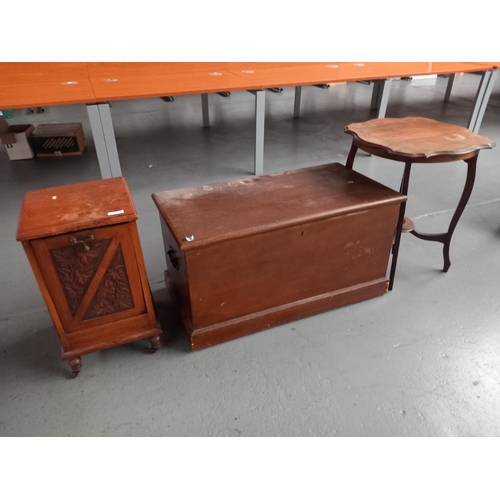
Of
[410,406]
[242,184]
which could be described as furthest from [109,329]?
[410,406]

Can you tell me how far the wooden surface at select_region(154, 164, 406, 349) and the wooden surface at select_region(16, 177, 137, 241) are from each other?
8.5 inches

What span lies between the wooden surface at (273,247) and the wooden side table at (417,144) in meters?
0.17

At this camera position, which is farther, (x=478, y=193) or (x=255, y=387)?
(x=478, y=193)

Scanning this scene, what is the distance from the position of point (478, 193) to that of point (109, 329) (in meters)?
3.03

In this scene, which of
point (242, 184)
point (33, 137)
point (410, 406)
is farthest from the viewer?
point (33, 137)

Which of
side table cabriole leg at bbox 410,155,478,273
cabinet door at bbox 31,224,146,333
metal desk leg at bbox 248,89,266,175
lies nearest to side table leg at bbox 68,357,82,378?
cabinet door at bbox 31,224,146,333

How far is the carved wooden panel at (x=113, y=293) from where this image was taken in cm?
149

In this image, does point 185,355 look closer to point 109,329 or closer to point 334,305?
point 109,329

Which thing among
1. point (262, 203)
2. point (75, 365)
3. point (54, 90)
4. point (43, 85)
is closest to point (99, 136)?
point (54, 90)

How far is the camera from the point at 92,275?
1.47 metres

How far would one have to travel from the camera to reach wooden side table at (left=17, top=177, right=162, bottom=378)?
1.35m

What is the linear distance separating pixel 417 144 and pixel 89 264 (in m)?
1.54

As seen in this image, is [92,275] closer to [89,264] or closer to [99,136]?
[89,264]

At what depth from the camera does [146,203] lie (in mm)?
3041
